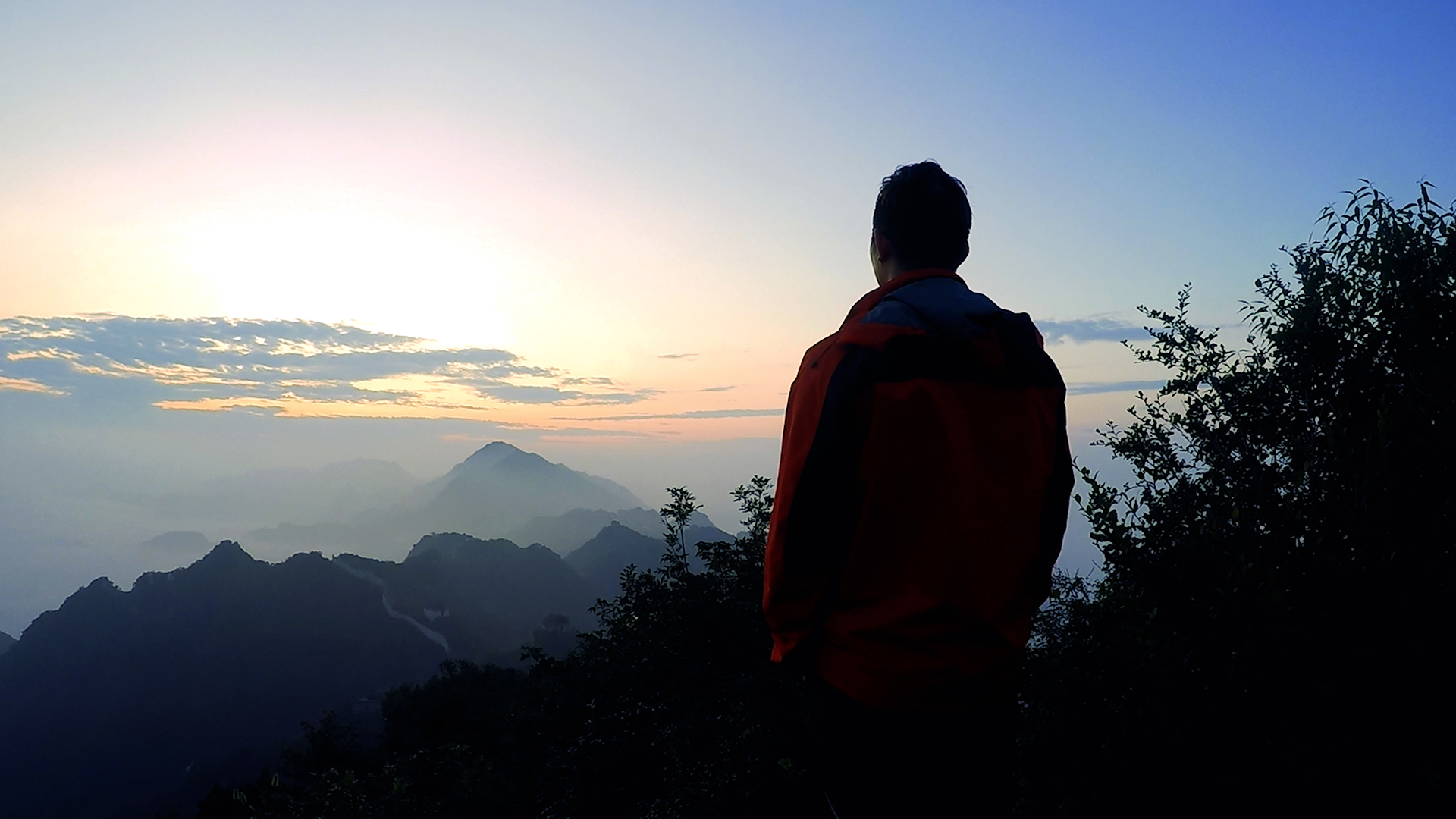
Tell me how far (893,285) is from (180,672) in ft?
436

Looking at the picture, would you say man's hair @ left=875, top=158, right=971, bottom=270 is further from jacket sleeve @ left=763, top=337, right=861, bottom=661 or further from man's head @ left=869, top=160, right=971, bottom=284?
jacket sleeve @ left=763, top=337, right=861, bottom=661

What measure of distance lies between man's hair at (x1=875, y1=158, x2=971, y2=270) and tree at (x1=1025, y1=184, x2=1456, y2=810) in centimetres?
391

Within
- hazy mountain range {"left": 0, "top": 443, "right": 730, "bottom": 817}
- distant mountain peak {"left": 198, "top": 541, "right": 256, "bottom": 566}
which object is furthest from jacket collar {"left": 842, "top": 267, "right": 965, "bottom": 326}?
distant mountain peak {"left": 198, "top": 541, "right": 256, "bottom": 566}

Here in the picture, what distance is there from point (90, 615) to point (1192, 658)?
500 ft

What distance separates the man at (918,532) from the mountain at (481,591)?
101428mm

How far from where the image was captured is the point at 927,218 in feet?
6.82

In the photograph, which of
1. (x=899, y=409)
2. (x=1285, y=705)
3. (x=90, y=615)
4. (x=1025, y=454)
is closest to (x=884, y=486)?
(x=899, y=409)

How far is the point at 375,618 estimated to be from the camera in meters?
110

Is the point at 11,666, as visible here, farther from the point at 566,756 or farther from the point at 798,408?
the point at 798,408

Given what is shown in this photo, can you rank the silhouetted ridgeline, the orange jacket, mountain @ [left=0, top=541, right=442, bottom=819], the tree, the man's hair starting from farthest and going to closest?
the silhouetted ridgeline → mountain @ [left=0, top=541, right=442, bottom=819] → the tree → the man's hair → the orange jacket

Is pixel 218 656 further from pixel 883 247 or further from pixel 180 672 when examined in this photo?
pixel 883 247

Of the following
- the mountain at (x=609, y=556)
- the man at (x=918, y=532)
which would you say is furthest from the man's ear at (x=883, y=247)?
the mountain at (x=609, y=556)

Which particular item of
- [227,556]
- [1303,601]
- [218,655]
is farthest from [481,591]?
[1303,601]

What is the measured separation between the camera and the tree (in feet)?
13.9
